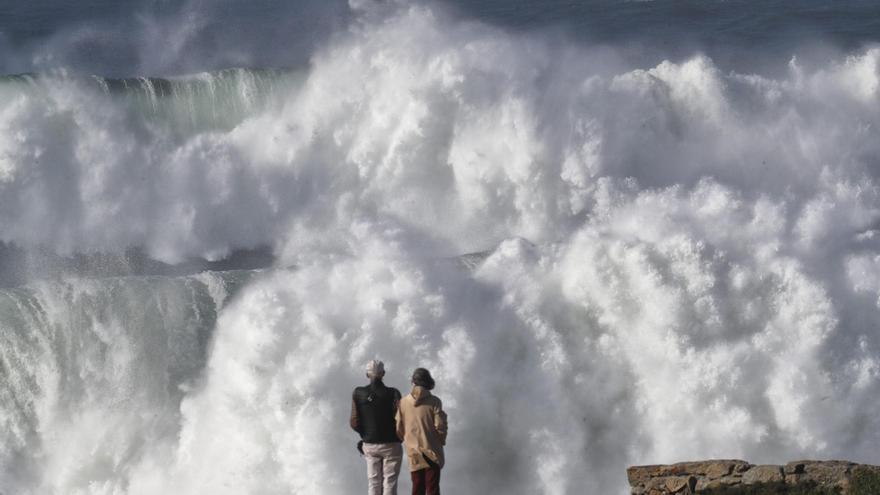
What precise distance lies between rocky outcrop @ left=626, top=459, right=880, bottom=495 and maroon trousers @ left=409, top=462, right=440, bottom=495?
81.5 inches

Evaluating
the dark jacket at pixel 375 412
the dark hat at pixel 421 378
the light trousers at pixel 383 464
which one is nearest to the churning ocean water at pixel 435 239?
the light trousers at pixel 383 464

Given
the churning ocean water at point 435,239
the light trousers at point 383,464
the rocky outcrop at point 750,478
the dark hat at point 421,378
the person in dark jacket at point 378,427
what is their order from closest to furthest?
the dark hat at point 421,378 → the person in dark jacket at point 378,427 → the light trousers at point 383,464 → the rocky outcrop at point 750,478 → the churning ocean water at point 435,239

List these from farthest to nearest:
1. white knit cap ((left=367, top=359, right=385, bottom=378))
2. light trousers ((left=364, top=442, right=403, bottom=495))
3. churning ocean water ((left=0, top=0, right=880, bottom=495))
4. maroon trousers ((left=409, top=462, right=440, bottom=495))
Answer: churning ocean water ((left=0, top=0, right=880, bottom=495)), light trousers ((left=364, top=442, right=403, bottom=495)), maroon trousers ((left=409, top=462, right=440, bottom=495)), white knit cap ((left=367, top=359, right=385, bottom=378))

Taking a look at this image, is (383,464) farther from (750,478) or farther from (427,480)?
(750,478)

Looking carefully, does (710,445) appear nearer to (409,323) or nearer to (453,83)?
(409,323)

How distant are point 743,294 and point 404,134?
7.01 m

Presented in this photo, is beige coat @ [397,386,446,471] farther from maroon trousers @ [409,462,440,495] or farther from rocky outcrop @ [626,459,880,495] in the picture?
rocky outcrop @ [626,459,880,495]

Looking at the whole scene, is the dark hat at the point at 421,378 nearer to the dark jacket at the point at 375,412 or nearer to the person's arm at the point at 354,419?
the dark jacket at the point at 375,412

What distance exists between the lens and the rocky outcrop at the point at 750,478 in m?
13.9

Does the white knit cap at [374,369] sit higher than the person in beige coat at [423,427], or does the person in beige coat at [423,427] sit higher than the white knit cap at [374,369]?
the white knit cap at [374,369]

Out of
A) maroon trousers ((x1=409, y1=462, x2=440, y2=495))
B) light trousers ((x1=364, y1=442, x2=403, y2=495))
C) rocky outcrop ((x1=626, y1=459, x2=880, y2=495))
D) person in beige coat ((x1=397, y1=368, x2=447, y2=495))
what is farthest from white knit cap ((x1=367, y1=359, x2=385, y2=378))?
rocky outcrop ((x1=626, y1=459, x2=880, y2=495))

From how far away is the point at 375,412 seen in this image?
13.1 meters

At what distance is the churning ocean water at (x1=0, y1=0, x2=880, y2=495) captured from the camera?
18484 mm

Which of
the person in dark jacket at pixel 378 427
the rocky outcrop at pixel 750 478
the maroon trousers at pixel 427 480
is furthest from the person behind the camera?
the rocky outcrop at pixel 750 478
